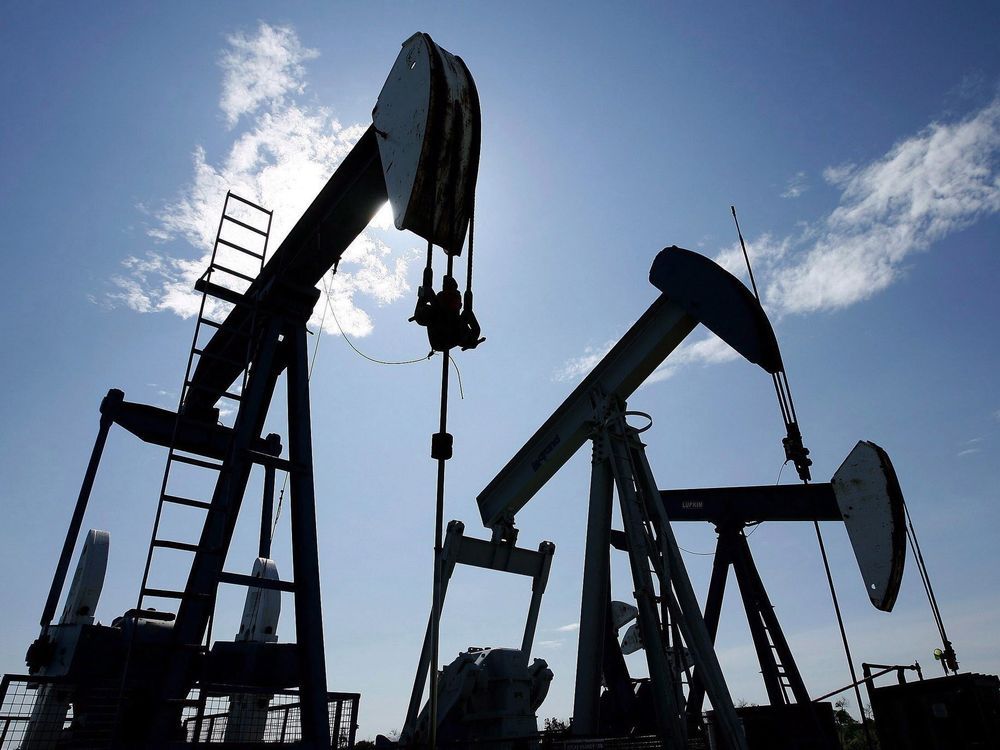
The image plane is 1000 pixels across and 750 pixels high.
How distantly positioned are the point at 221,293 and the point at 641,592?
5955 millimetres

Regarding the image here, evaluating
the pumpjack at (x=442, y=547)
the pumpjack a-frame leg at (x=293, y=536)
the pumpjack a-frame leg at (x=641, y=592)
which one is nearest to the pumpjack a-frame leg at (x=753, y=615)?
the pumpjack at (x=442, y=547)

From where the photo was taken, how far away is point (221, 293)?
24.8 ft

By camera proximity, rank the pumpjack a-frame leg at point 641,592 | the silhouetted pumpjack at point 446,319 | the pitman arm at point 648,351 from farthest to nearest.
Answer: the pitman arm at point 648,351 → the pumpjack a-frame leg at point 641,592 → the silhouetted pumpjack at point 446,319

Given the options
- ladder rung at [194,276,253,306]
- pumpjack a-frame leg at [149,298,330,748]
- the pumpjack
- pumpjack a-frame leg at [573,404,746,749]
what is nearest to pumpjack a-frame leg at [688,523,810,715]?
the pumpjack

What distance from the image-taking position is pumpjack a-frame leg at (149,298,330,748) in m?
5.92

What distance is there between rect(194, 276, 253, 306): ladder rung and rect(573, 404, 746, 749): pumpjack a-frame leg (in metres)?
4.75

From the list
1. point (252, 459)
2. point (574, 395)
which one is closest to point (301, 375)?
point (252, 459)

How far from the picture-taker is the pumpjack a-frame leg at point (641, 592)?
6848 millimetres

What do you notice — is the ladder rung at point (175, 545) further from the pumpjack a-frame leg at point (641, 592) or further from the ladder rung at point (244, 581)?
the pumpjack a-frame leg at point (641, 592)

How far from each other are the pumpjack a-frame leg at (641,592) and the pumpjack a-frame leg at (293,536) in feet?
10.2

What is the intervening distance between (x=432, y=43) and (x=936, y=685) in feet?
24.5

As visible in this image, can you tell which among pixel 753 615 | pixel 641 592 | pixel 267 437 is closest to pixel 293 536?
pixel 267 437

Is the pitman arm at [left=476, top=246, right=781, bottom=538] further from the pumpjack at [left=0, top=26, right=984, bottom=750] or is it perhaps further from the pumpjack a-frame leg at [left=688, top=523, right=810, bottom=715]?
the pumpjack a-frame leg at [left=688, top=523, right=810, bottom=715]

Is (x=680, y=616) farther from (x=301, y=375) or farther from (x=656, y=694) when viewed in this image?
(x=301, y=375)
